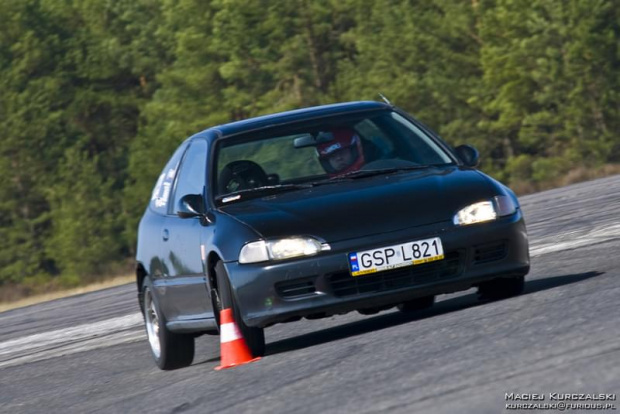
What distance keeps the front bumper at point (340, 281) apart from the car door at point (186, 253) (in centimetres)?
72

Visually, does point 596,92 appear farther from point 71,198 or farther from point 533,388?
point 533,388

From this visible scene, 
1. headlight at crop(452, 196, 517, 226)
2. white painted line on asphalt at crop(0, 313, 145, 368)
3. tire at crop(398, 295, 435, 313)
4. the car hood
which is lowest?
white painted line on asphalt at crop(0, 313, 145, 368)

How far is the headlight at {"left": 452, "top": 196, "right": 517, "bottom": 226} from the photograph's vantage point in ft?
27.1

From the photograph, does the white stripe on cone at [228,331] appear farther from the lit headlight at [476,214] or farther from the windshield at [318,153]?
the lit headlight at [476,214]

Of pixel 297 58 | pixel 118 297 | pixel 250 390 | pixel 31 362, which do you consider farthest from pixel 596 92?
pixel 250 390

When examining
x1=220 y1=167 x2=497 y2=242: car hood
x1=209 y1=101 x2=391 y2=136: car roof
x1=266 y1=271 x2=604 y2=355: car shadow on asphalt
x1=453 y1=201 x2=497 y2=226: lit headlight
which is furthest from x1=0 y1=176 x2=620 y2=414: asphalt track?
x1=209 y1=101 x2=391 y2=136: car roof

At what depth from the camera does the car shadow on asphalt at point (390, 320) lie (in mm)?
8922

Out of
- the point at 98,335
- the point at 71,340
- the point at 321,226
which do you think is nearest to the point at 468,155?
the point at 321,226

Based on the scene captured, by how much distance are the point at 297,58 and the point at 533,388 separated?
64.9m

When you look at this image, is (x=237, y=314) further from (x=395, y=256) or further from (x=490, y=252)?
(x=490, y=252)

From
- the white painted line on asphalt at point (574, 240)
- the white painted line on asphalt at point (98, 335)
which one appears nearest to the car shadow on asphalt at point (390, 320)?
the white painted line on asphalt at point (574, 240)

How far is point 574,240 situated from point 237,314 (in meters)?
5.99

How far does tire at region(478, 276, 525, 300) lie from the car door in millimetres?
1683

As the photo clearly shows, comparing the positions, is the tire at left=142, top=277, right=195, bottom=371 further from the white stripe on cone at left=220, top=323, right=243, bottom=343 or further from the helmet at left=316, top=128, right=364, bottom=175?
the helmet at left=316, top=128, right=364, bottom=175
